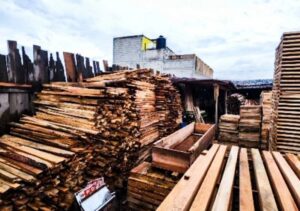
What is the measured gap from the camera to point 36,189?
13.7 ft

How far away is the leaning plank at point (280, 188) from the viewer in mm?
1968

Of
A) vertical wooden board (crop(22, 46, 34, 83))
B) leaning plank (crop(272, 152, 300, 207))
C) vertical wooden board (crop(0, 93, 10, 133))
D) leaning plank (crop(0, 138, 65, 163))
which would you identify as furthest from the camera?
vertical wooden board (crop(22, 46, 34, 83))

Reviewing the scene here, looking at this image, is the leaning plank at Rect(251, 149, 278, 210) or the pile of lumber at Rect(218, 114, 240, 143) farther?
the pile of lumber at Rect(218, 114, 240, 143)

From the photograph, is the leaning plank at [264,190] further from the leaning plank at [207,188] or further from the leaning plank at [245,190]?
the leaning plank at [207,188]

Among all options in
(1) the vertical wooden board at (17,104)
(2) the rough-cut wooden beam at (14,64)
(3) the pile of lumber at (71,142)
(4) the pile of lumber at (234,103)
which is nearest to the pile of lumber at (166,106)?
(3) the pile of lumber at (71,142)

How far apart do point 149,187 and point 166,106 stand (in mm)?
6141

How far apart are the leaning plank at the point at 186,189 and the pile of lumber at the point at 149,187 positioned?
6.09ft

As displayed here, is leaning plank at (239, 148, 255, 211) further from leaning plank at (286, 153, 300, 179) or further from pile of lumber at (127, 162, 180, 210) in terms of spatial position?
pile of lumber at (127, 162, 180, 210)

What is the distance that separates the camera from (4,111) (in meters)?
5.50

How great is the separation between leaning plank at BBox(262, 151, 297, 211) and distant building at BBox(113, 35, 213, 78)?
865 inches

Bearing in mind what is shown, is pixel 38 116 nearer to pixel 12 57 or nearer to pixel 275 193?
pixel 12 57

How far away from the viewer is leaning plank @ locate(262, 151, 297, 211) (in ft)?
6.46

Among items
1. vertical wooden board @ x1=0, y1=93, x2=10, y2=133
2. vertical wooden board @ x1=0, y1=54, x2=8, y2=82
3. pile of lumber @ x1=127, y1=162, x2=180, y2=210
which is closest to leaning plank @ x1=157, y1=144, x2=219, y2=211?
pile of lumber @ x1=127, y1=162, x2=180, y2=210

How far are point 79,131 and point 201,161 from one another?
3.35 meters
